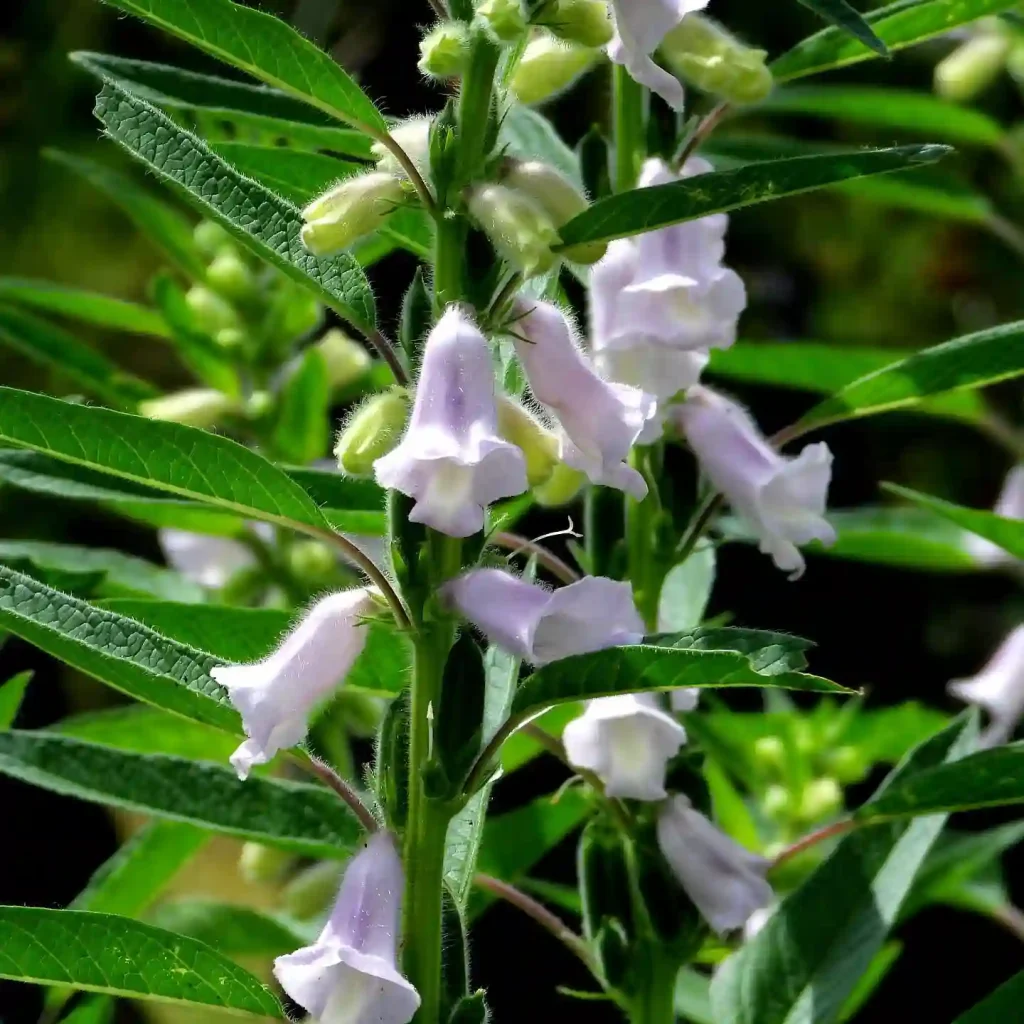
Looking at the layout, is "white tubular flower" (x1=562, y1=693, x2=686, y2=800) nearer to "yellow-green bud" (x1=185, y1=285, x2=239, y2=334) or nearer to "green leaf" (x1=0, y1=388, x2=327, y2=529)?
"green leaf" (x1=0, y1=388, x2=327, y2=529)

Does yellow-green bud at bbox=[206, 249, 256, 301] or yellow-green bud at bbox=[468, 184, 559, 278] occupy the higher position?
yellow-green bud at bbox=[468, 184, 559, 278]

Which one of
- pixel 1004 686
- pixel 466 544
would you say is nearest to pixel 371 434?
pixel 466 544

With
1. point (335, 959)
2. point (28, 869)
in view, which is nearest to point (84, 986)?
point (335, 959)

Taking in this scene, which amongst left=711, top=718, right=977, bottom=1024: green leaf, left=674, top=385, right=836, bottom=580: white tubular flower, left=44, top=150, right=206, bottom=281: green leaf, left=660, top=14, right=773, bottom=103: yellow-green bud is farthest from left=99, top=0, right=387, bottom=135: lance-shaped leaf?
left=44, top=150, right=206, bottom=281: green leaf

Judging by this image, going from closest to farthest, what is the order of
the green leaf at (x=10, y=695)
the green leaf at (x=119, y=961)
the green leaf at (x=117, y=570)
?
the green leaf at (x=119, y=961) → the green leaf at (x=10, y=695) → the green leaf at (x=117, y=570)

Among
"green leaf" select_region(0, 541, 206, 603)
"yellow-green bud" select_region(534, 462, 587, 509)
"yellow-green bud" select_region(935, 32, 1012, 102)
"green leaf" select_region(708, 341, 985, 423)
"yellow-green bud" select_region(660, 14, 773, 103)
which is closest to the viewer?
"yellow-green bud" select_region(534, 462, 587, 509)

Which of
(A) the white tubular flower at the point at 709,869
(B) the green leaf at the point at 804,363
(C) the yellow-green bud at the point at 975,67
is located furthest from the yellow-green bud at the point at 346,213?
(C) the yellow-green bud at the point at 975,67

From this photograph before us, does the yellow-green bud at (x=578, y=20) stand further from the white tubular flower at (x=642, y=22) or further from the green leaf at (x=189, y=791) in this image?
the green leaf at (x=189, y=791)
